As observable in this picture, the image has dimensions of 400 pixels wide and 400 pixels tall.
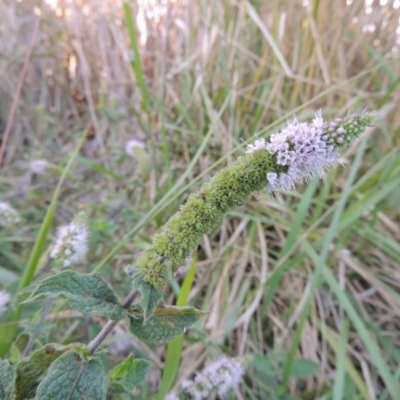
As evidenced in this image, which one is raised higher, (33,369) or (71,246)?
(71,246)

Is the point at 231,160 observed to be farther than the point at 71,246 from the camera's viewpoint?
Yes

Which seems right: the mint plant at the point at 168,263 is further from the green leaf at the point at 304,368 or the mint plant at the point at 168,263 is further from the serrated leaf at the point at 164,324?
the green leaf at the point at 304,368

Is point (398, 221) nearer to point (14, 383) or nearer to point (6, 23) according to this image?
point (14, 383)

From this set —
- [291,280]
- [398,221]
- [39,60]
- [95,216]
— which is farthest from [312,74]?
[39,60]

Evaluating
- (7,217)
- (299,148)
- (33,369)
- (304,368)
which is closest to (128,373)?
(33,369)

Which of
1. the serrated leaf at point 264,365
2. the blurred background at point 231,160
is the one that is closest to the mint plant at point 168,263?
the blurred background at point 231,160

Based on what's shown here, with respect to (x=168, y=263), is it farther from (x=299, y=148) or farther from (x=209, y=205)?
(x=299, y=148)
